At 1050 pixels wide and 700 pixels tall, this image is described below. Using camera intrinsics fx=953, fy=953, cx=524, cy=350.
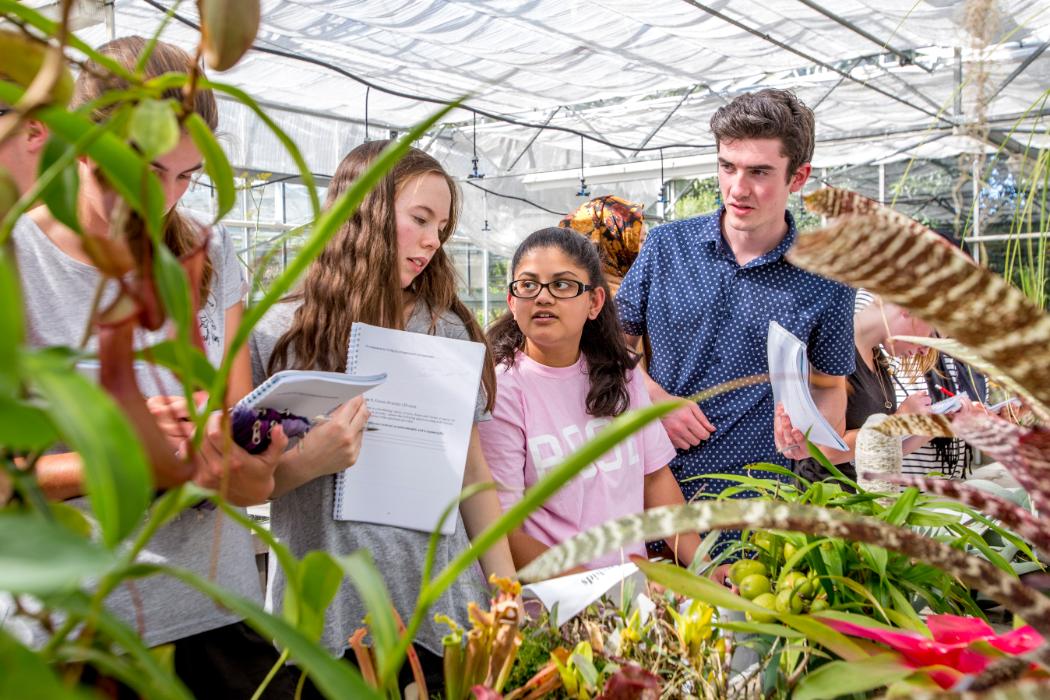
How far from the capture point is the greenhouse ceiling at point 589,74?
559 cm

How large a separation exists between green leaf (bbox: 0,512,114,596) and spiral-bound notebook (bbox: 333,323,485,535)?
114cm

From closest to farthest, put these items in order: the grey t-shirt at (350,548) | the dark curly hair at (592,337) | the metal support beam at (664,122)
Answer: the grey t-shirt at (350,548) → the dark curly hair at (592,337) → the metal support beam at (664,122)

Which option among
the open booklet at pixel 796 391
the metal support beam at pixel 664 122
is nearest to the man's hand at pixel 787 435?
the open booklet at pixel 796 391

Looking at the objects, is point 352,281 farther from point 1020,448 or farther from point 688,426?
point 1020,448

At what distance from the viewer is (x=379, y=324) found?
1.43 m

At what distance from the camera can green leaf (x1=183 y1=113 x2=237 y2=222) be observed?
0.30 meters

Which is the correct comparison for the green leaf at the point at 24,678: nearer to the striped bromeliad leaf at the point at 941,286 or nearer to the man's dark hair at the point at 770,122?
the striped bromeliad leaf at the point at 941,286

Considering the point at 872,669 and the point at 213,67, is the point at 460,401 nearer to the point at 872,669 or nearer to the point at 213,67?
the point at 872,669

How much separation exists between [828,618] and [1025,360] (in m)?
0.26

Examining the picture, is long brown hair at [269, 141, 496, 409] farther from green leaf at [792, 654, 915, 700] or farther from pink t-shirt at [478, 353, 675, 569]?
green leaf at [792, 654, 915, 700]

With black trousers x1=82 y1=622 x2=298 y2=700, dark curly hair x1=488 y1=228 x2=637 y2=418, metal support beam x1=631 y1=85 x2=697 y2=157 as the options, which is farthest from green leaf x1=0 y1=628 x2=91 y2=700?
metal support beam x1=631 y1=85 x2=697 y2=157

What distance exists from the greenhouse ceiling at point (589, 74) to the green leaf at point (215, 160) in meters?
4.48

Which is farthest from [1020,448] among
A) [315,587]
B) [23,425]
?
[23,425]

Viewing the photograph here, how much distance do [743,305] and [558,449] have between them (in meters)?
0.53
